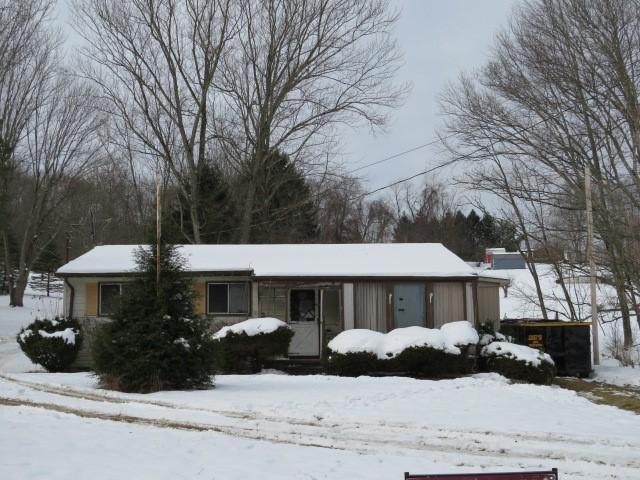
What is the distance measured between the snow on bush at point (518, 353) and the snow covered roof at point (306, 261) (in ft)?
8.94

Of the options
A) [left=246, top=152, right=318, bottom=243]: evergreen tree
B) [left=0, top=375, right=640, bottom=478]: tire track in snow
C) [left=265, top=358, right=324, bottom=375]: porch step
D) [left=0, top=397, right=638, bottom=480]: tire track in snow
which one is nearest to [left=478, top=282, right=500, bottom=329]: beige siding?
[left=265, top=358, right=324, bottom=375]: porch step

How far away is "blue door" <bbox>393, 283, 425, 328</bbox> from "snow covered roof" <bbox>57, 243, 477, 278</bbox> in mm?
479

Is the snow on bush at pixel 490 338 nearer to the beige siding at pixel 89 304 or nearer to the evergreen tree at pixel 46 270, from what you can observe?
the beige siding at pixel 89 304

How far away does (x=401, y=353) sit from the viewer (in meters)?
16.6

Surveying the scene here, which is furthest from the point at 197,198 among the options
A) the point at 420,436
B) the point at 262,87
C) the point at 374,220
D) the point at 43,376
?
the point at 374,220

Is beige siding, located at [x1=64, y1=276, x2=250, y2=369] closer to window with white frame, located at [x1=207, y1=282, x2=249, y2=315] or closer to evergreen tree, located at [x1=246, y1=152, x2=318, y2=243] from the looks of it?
window with white frame, located at [x1=207, y1=282, x2=249, y2=315]

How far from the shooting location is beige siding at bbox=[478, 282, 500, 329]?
22.0 meters

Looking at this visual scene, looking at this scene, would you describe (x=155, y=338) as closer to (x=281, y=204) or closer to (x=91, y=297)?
(x=91, y=297)

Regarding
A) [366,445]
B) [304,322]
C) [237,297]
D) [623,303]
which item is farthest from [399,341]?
[366,445]

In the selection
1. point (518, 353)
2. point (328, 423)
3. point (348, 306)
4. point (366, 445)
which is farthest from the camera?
point (348, 306)

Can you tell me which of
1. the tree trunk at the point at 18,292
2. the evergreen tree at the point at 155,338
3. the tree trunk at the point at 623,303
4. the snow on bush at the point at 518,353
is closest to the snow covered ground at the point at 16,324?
the tree trunk at the point at 18,292

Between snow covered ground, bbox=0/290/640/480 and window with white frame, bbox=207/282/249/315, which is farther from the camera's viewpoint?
window with white frame, bbox=207/282/249/315

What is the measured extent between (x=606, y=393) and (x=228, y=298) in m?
11.1

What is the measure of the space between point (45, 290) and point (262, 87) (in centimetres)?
2713
